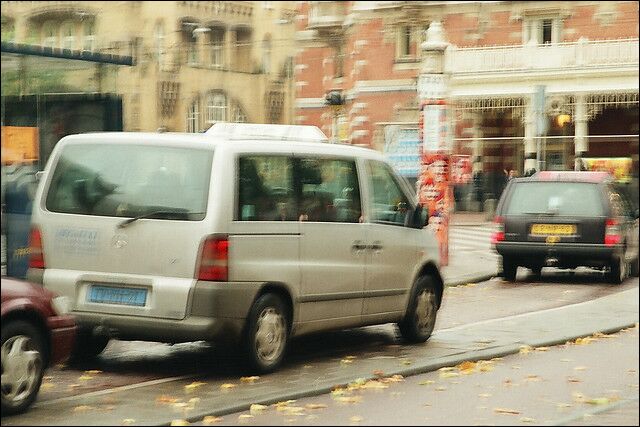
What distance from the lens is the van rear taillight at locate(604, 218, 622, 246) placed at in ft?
63.8

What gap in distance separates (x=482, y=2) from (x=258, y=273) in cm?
4182

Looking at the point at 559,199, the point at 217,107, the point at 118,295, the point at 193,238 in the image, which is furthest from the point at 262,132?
the point at 217,107

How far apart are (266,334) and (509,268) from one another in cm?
1088

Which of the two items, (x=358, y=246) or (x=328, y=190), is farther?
(x=358, y=246)

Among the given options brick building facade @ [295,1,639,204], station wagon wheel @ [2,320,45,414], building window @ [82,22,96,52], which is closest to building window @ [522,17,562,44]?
brick building facade @ [295,1,639,204]

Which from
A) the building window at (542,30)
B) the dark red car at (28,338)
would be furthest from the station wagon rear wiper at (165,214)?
the building window at (542,30)

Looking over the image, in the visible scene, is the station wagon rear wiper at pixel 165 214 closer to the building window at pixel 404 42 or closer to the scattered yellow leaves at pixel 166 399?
the scattered yellow leaves at pixel 166 399

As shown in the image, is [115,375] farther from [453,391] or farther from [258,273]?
[453,391]

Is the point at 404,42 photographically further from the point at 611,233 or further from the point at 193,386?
the point at 193,386

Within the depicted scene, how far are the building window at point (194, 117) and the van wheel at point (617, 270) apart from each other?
5309 centimetres

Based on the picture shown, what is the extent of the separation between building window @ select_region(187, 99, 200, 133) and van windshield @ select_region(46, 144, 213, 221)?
6192 centimetres

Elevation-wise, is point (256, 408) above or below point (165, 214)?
below

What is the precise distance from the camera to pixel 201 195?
955 centimetres

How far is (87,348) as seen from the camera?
415 inches
